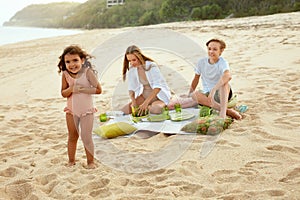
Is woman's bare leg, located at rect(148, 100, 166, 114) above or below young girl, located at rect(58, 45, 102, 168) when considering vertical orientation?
below

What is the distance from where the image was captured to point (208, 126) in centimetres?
330

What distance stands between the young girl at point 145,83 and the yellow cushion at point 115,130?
0.42 m

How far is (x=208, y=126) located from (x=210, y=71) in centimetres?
94

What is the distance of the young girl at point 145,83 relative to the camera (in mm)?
4016

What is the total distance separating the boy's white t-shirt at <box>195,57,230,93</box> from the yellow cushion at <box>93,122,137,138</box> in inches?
44.4

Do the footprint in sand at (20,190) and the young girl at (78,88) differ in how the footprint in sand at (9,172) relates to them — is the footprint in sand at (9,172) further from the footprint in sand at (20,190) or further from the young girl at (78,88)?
the young girl at (78,88)

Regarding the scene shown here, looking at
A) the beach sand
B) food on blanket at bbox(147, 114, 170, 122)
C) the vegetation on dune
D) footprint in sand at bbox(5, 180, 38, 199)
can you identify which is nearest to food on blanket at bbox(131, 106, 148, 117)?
food on blanket at bbox(147, 114, 170, 122)

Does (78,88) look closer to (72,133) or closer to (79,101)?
(79,101)

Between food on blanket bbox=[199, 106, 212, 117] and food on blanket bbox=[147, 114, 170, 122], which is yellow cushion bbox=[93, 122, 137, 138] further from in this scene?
food on blanket bbox=[199, 106, 212, 117]

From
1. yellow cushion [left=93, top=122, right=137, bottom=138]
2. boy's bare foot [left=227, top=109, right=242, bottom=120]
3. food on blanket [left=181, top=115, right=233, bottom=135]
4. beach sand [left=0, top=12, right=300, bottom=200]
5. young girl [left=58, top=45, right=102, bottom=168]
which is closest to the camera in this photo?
beach sand [left=0, top=12, right=300, bottom=200]

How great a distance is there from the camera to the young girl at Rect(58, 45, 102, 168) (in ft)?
8.84

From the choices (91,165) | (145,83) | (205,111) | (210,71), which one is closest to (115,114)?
(145,83)

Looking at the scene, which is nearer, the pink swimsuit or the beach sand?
the beach sand

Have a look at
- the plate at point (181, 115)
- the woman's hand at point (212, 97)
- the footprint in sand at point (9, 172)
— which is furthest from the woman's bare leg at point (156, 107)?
the footprint in sand at point (9, 172)
